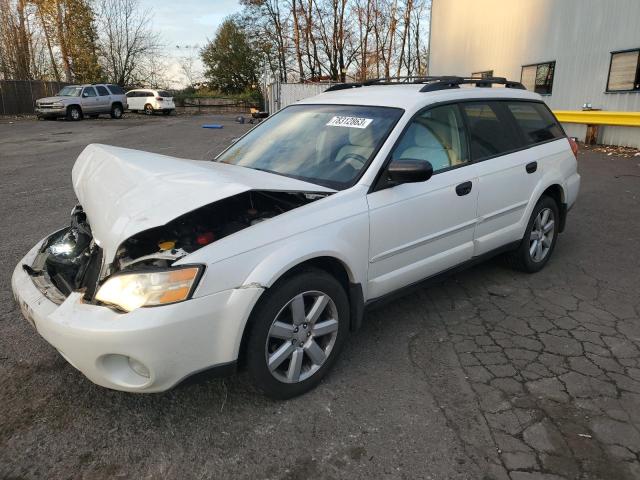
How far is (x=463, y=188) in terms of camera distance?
11.9 ft

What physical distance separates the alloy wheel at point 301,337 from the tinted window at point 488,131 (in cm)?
184

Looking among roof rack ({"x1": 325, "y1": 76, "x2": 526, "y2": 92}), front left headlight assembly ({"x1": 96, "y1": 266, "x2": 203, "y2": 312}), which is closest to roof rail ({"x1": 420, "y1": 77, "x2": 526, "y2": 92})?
roof rack ({"x1": 325, "y1": 76, "x2": 526, "y2": 92})

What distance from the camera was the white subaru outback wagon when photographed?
2.37 meters

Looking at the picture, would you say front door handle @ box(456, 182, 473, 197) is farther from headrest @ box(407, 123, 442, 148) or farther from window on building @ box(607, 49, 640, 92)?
window on building @ box(607, 49, 640, 92)

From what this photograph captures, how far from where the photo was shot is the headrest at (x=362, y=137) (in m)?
3.34

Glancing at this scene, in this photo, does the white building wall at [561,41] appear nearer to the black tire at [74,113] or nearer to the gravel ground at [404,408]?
the gravel ground at [404,408]

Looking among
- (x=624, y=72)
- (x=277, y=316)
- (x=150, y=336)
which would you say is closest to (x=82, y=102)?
(x=624, y=72)

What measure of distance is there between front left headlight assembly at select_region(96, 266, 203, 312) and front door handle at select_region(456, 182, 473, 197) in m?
2.06

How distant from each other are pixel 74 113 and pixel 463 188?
2747cm

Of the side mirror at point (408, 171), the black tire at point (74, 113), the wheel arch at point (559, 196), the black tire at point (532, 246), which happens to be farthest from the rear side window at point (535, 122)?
the black tire at point (74, 113)

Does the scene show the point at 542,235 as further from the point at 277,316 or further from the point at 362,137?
the point at 277,316

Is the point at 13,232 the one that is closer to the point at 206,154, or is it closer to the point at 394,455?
the point at 394,455

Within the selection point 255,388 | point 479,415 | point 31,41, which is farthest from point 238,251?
point 31,41

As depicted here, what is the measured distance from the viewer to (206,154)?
519 inches
